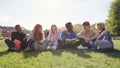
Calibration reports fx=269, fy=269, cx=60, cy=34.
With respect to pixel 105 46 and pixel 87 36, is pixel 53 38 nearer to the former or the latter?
pixel 87 36

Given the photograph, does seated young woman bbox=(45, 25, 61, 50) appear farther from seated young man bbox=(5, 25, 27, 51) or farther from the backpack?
the backpack

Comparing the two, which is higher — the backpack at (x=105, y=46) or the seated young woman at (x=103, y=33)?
the seated young woman at (x=103, y=33)

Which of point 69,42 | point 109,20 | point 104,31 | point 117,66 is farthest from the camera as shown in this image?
point 109,20

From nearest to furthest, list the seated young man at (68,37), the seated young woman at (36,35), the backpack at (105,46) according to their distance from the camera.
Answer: the backpack at (105,46)
the seated young woman at (36,35)
the seated young man at (68,37)

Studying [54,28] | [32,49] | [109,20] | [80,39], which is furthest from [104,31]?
[109,20]

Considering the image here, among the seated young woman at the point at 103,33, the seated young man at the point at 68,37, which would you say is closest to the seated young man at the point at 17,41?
the seated young man at the point at 68,37

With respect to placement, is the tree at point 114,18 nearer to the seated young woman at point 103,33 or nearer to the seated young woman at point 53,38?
the seated young woman at point 53,38

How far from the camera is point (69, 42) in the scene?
14141 millimetres

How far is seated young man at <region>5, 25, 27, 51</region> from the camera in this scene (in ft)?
44.7

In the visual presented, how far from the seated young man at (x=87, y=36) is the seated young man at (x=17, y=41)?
9.46ft

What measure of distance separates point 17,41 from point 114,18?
5011 cm

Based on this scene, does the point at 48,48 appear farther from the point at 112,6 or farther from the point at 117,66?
the point at 112,6

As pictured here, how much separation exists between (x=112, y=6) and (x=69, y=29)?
163 feet

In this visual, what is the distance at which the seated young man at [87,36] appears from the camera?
45.9ft
